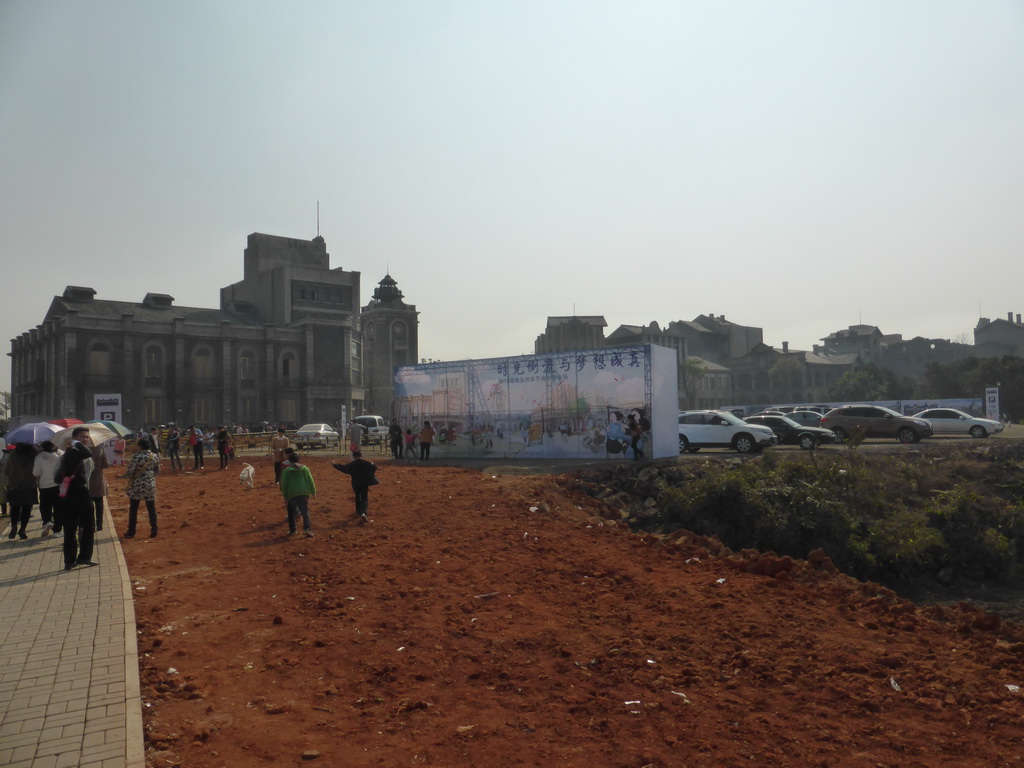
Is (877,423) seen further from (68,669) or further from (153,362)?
(153,362)

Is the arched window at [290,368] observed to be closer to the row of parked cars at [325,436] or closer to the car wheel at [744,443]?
the row of parked cars at [325,436]

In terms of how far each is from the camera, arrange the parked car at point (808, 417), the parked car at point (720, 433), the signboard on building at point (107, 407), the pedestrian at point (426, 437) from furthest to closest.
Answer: the parked car at point (808, 417) → the signboard on building at point (107, 407) → the pedestrian at point (426, 437) → the parked car at point (720, 433)

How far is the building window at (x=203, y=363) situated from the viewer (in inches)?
2395

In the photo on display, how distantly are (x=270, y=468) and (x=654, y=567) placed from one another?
1904 cm

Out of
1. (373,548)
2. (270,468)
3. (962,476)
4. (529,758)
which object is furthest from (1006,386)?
(529,758)

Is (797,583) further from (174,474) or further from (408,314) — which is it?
(408,314)

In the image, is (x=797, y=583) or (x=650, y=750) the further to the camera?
(x=797, y=583)

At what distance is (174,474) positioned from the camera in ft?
84.9

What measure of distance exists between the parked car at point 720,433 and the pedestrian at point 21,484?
2060 centimetres

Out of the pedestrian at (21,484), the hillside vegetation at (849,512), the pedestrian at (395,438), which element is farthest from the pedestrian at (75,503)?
the pedestrian at (395,438)

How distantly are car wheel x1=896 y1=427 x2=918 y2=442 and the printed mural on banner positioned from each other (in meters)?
9.77

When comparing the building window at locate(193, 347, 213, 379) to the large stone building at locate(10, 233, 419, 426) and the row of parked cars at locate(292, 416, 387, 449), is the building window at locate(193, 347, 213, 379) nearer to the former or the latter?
the large stone building at locate(10, 233, 419, 426)

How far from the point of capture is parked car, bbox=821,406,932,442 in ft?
90.2

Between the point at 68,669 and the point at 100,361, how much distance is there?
192ft
